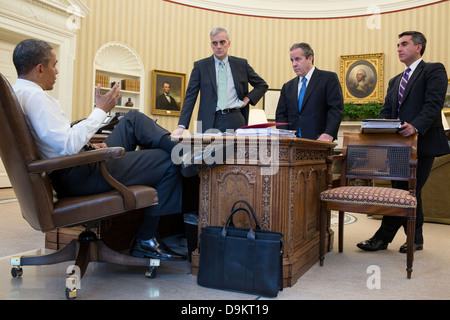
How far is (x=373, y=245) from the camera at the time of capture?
3.05 m

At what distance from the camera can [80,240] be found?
209cm

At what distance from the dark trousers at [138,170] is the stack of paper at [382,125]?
1.47 meters

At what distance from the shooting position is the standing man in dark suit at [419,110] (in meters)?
2.89

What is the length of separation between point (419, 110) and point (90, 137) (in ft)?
7.97

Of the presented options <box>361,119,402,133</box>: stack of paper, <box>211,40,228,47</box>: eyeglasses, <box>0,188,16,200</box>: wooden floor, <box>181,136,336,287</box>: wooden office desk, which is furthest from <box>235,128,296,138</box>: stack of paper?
<box>0,188,16,200</box>: wooden floor

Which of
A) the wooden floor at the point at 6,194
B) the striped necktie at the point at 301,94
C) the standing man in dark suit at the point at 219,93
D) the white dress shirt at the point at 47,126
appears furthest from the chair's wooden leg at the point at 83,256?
the wooden floor at the point at 6,194

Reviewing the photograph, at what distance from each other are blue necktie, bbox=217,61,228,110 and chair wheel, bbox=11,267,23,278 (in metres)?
1.81

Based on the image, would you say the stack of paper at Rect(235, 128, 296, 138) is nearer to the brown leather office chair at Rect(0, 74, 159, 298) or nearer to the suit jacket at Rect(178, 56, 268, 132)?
the brown leather office chair at Rect(0, 74, 159, 298)

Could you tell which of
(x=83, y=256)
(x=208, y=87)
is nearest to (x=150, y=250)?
(x=83, y=256)

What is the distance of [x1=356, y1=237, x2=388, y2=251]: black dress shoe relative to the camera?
3.04m

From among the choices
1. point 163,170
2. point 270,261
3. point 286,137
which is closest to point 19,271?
point 163,170

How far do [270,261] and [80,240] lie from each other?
1.01 m

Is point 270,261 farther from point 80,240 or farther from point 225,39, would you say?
point 225,39
